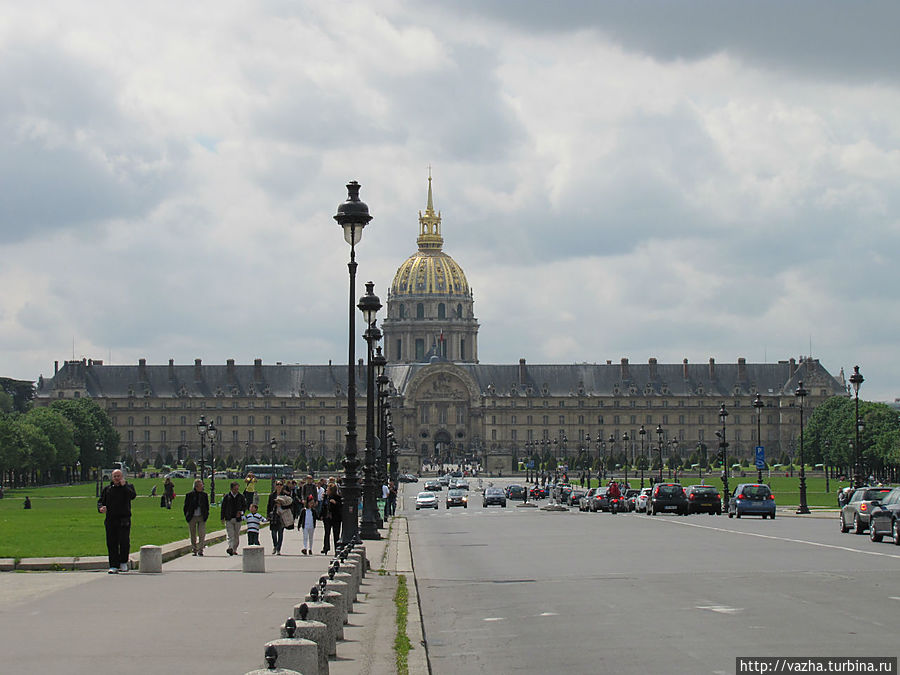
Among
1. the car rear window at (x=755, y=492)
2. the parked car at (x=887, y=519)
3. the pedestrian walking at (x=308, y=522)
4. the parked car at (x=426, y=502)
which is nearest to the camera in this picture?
the pedestrian walking at (x=308, y=522)

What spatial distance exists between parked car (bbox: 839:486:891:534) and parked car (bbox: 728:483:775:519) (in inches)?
413

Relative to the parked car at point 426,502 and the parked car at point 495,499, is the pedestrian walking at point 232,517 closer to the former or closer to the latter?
the parked car at point 426,502

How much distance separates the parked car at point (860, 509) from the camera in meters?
34.4

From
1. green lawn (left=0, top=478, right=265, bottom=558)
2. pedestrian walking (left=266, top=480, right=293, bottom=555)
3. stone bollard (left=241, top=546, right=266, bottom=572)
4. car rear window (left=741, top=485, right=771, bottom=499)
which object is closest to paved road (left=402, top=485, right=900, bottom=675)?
stone bollard (left=241, top=546, right=266, bottom=572)

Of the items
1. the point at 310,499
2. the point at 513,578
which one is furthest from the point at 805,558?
the point at 310,499

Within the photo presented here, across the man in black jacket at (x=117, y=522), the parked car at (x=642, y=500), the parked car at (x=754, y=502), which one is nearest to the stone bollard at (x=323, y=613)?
the man in black jacket at (x=117, y=522)

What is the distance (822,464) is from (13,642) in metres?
141

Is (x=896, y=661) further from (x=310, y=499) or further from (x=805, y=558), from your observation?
(x=310, y=499)

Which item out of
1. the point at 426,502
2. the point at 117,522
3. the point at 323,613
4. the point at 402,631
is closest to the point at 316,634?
the point at 323,613

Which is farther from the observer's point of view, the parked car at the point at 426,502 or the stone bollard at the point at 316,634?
the parked car at the point at 426,502

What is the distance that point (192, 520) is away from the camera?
88.7ft

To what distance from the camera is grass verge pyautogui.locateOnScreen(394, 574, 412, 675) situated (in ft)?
43.6

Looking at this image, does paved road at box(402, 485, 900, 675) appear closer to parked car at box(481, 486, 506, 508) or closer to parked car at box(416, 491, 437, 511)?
parked car at box(416, 491, 437, 511)

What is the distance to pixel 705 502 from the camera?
53844 mm
